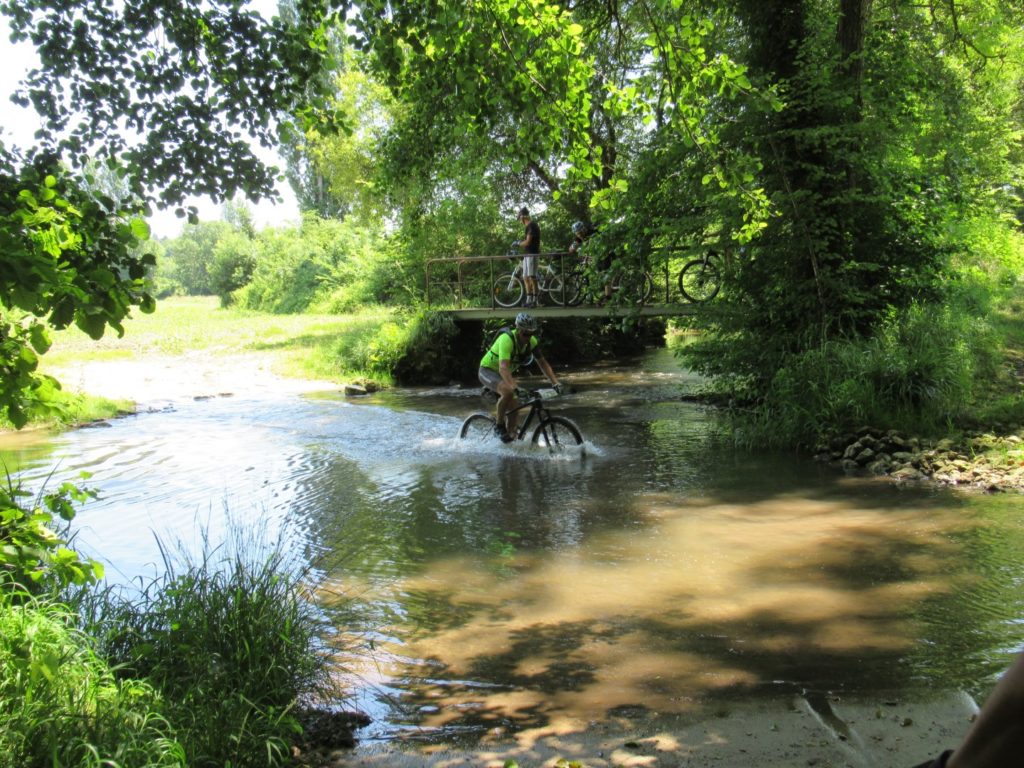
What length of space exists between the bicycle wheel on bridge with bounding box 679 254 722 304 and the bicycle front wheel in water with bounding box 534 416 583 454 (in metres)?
5.94

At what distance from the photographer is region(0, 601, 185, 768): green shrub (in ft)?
9.87

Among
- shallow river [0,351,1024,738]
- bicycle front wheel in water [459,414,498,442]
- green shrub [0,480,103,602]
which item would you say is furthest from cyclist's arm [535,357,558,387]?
green shrub [0,480,103,602]

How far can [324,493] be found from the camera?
10008 millimetres

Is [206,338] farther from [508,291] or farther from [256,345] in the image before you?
[508,291]

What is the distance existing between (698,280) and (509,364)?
788cm

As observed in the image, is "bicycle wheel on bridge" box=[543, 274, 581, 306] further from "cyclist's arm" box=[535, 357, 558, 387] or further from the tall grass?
the tall grass

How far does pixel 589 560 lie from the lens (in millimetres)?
7148

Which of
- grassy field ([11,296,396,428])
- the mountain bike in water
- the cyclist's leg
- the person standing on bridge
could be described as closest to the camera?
the cyclist's leg

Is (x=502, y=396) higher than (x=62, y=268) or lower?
lower

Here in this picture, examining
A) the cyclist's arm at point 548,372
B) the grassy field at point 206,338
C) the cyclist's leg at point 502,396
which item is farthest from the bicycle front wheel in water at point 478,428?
the grassy field at point 206,338

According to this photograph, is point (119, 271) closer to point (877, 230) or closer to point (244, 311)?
point (877, 230)

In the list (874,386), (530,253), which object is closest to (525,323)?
(874,386)

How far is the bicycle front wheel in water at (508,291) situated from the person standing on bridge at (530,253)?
0.64 metres

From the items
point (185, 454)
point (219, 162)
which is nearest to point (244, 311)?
point (185, 454)
